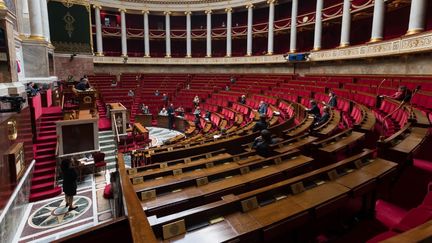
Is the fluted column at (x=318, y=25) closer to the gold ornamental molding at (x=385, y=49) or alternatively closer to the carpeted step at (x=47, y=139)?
the gold ornamental molding at (x=385, y=49)

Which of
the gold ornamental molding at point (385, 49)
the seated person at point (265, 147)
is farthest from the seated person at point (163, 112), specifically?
the seated person at point (265, 147)

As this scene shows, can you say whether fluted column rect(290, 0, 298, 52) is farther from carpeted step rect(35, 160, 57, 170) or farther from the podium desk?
carpeted step rect(35, 160, 57, 170)

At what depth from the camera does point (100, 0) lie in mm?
22797

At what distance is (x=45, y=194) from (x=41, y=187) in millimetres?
291

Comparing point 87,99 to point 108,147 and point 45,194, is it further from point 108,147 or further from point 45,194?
point 45,194

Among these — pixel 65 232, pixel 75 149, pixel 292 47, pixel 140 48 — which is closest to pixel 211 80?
pixel 292 47

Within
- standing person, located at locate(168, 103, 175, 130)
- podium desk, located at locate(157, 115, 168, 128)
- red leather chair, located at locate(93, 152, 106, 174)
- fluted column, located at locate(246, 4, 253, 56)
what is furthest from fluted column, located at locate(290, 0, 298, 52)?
red leather chair, located at locate(93, 152, 106, 174)

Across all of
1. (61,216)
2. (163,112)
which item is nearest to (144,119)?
(163,112)

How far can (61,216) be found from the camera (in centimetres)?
556

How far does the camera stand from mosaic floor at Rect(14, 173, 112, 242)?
4.92 m

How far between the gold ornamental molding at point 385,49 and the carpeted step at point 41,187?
1260 cm

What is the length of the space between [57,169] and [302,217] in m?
7.65

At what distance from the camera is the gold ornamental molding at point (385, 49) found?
909 cm

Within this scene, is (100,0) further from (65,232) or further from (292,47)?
(65,232)
